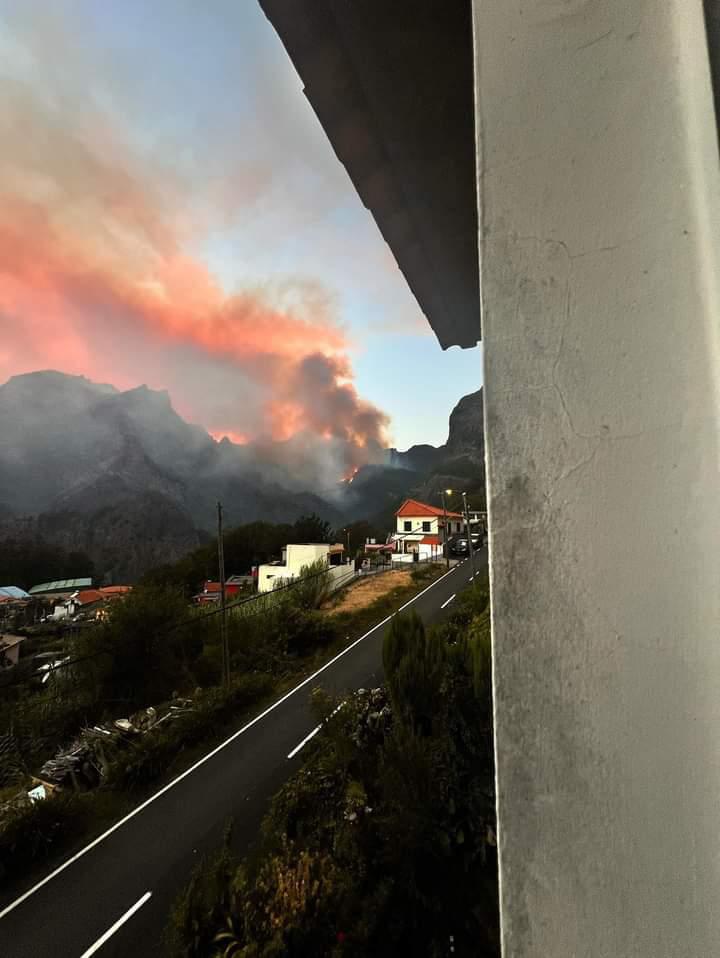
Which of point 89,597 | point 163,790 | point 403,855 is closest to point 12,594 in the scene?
point 89,597

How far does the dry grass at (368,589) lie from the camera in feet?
78.1

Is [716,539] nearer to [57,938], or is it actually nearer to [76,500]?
[57,938]

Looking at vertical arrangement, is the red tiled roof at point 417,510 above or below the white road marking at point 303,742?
above

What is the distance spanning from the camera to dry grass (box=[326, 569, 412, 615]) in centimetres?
2380

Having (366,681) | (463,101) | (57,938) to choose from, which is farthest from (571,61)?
(366,681)

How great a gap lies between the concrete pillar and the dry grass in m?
23.0

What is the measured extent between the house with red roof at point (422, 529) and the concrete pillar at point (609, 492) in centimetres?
3627

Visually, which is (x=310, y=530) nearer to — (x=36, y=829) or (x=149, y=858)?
(x=36, y=829)

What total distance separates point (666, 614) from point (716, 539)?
10 cm

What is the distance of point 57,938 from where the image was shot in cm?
596

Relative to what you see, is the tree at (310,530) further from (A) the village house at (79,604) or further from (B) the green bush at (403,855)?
(B) the green bush at (403,855)

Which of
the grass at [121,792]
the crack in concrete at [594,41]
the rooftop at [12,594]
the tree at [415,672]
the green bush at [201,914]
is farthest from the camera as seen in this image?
the rooftop at [12,594]

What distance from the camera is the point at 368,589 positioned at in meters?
27.2

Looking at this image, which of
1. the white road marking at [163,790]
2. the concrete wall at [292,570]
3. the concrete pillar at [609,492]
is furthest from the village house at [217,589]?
the concrete pillar at [609,492]
